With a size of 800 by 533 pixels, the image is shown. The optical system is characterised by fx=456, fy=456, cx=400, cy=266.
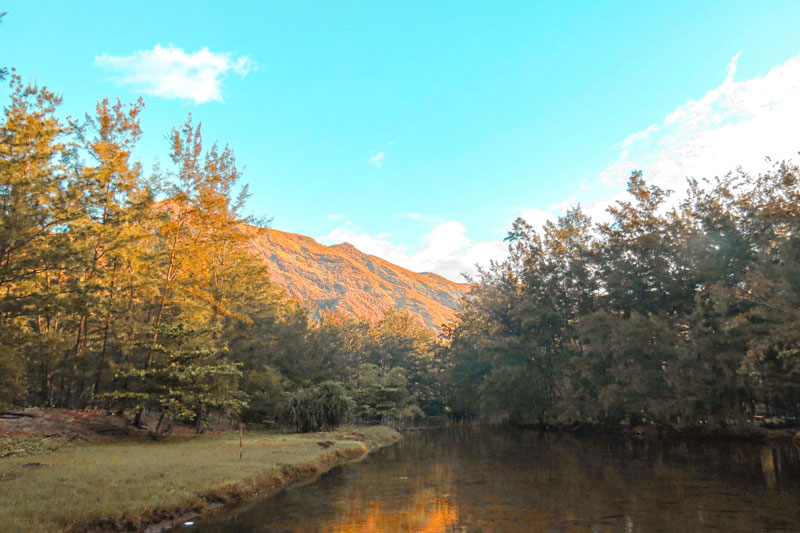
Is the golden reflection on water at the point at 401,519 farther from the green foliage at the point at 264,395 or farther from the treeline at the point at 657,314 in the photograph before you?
the green foliage at the point at 264,395

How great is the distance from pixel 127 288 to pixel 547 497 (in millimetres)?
23526

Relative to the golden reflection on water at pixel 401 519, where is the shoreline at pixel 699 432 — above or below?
below

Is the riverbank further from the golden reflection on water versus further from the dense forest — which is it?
the golden reflection on water

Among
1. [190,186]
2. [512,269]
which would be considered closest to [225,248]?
[190,186]

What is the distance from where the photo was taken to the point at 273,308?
4638cm

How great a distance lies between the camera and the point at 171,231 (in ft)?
95.3

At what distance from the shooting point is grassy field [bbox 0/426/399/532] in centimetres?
920

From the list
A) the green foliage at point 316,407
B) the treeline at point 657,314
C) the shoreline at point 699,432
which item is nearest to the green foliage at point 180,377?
the green foliage at point 316,407

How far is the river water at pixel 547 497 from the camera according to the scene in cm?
1072

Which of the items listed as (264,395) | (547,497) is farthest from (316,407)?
(547,497)

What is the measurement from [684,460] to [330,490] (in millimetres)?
16857

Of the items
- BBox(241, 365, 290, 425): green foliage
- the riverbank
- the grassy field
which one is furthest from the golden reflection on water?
the riverbank

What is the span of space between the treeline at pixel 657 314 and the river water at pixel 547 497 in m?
6.39

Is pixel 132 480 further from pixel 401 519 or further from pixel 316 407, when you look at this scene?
pixel 316 407
